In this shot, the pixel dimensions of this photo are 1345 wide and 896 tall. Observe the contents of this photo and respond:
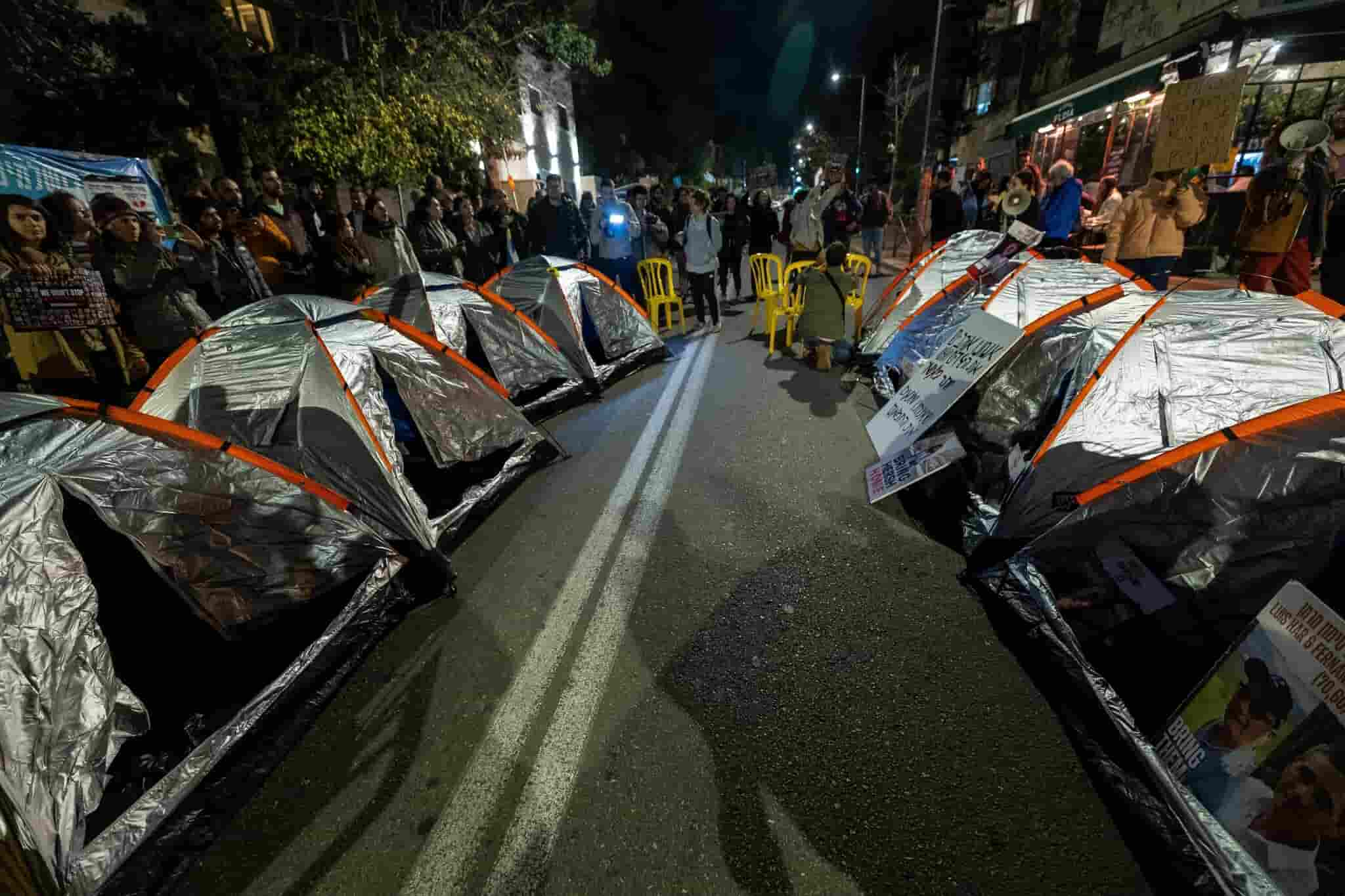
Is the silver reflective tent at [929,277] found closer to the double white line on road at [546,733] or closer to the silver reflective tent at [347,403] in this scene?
the double white line on road at [546,733]

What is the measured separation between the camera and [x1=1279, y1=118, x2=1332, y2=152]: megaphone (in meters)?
4.88

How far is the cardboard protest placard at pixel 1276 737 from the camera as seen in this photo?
1453 millimetres

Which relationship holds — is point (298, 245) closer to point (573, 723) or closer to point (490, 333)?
point (490, 333)

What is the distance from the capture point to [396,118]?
9.55 meters

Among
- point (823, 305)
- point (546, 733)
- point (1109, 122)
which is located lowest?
point (546, 733)

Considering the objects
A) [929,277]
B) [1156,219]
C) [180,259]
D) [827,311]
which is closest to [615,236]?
[827,311]

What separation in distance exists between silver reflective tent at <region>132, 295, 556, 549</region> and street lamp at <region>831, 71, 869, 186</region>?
32.3 metres

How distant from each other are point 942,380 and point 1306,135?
4.73 metres

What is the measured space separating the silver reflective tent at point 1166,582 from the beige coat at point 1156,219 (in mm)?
3394

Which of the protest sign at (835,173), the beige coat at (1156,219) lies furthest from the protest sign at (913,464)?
the protest sign at (835,173)

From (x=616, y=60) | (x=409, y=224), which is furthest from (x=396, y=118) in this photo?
(x=616, y=60)

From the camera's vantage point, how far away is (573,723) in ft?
7.52

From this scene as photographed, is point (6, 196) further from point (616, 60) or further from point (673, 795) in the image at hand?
point (616, 60)

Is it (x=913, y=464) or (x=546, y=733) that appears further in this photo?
(x=913, y=464)
